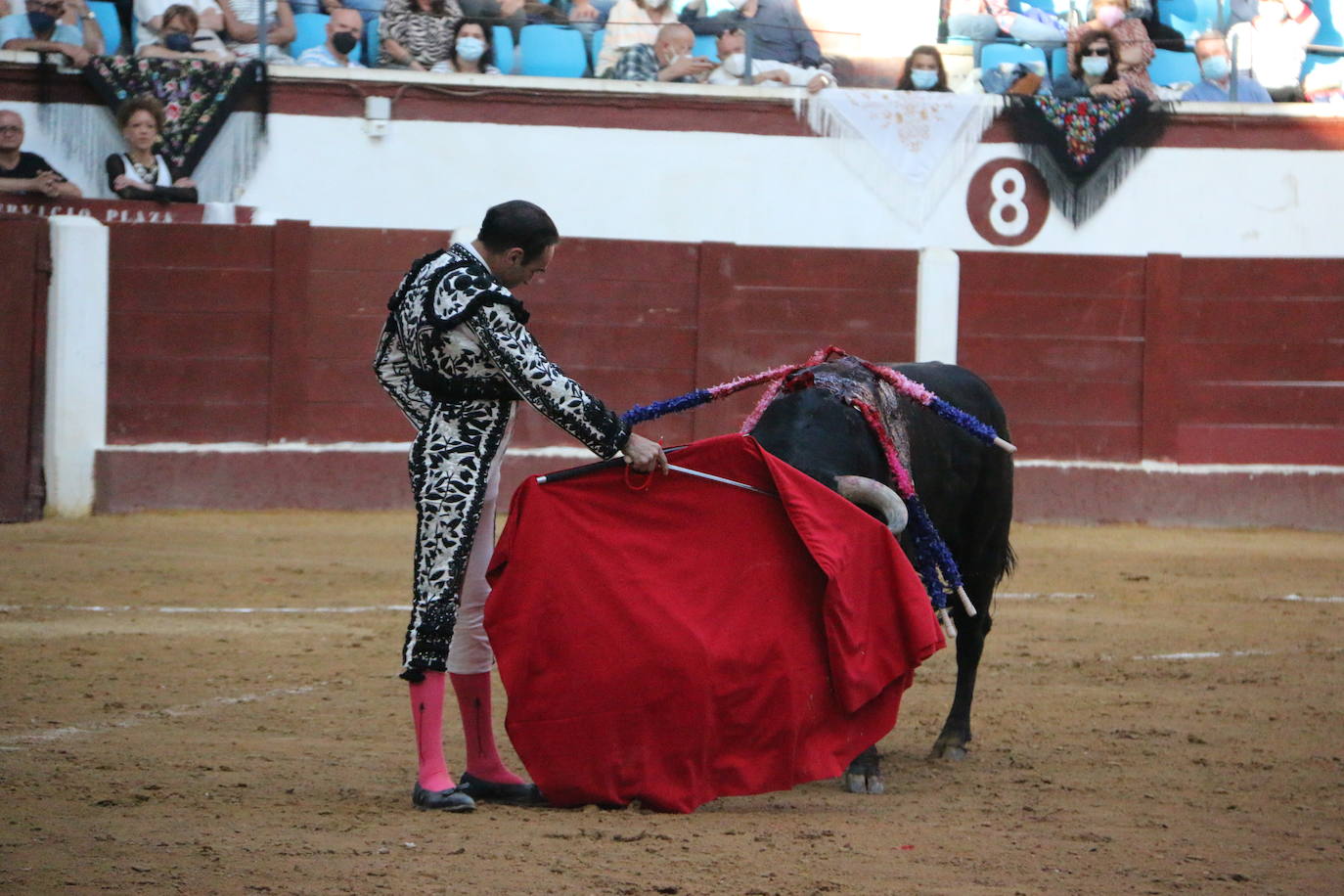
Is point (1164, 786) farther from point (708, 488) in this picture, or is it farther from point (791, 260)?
point (791, 260)

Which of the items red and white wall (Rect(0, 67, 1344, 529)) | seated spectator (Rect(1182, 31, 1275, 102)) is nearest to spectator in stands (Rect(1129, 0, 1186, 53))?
seated spectator (Rect(1182, 31, 1275, 102))

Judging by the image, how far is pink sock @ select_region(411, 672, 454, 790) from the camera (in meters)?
2.93

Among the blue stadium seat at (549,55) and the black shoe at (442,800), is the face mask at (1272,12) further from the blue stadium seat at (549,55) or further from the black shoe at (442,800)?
the black shoe at (442,800)

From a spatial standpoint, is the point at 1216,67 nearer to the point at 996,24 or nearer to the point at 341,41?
the point at 996,24

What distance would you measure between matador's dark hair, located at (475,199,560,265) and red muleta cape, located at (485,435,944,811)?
0.44 metres

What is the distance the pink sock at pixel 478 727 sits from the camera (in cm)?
308

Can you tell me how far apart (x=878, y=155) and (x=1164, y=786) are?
237 inches

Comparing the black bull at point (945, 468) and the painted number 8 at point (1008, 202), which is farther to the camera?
the painted number 8 at point (1008, 202)

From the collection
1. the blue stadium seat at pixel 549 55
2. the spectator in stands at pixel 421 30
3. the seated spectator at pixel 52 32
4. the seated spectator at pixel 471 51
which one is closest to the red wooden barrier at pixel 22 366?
the seated spectator at pixel 52 32

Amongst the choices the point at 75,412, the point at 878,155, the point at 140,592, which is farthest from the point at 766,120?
the point at 140,592

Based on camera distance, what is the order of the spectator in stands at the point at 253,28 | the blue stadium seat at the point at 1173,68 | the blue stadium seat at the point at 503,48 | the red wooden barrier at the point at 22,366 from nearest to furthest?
the red wooden barrier at the point at 22,366 < the spectator in stands at the point at 253,28 < the blue stadium seat at the point at 503,48 < the blue stadium seat at the point at 1173,68

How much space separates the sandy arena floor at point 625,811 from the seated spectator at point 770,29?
3847 mm

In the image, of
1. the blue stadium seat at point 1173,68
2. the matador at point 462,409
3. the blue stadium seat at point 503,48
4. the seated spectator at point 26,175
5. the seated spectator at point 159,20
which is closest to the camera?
the matador at point 462,409

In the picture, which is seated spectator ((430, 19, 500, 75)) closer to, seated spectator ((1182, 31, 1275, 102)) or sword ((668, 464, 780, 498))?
seated spectator ((1182, 31, 1275, 102))
